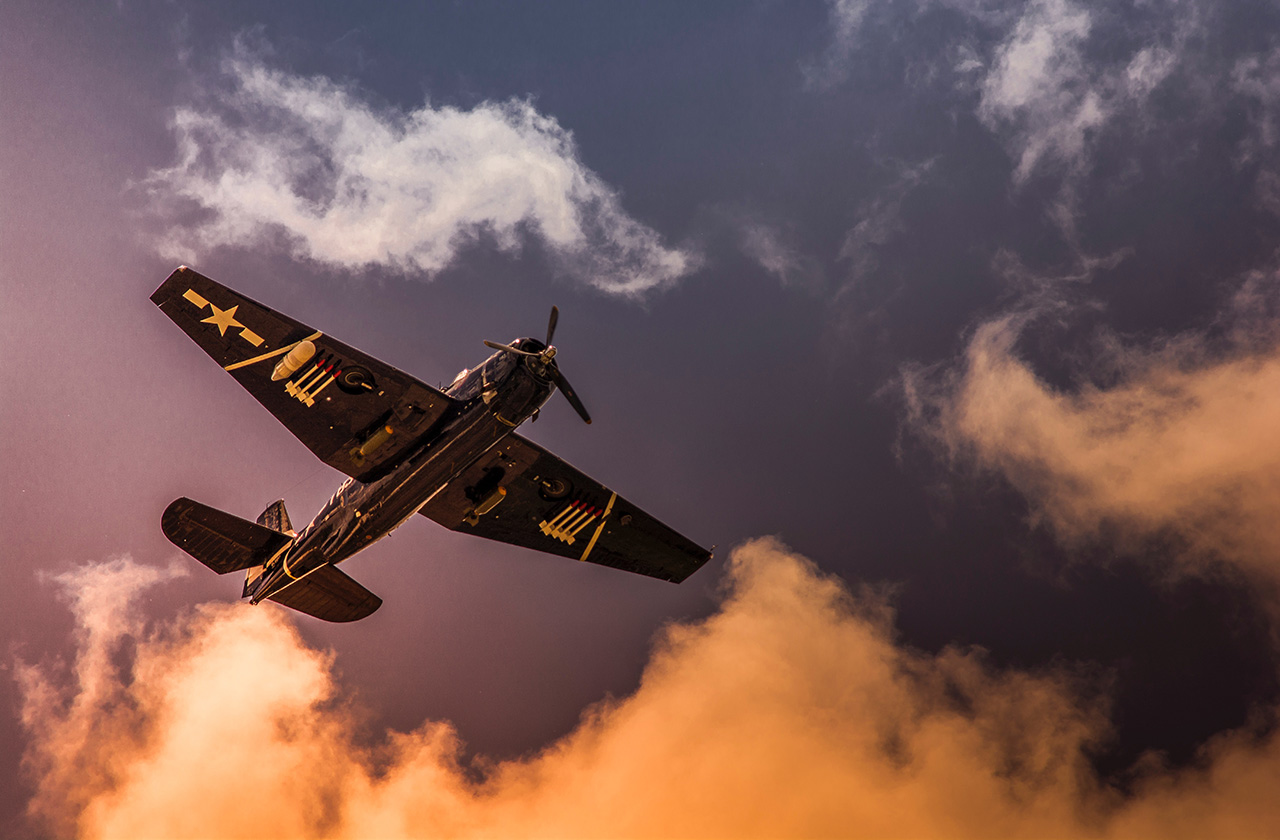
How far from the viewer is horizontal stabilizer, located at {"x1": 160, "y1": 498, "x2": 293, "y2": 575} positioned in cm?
3769

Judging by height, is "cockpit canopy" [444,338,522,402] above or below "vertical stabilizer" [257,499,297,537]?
above

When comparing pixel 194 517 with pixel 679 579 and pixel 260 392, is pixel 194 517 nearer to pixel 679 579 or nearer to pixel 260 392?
pixel 260 392

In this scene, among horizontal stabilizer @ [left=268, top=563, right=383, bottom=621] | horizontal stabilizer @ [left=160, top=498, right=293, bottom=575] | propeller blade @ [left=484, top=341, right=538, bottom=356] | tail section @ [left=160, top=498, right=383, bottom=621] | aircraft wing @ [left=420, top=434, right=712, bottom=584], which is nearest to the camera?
propeller blade @ [left=484, top=341, right=538, bottom=356]

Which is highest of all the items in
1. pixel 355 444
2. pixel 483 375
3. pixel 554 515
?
pixel 554 515

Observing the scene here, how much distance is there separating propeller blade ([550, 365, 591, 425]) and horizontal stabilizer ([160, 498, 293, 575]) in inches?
559

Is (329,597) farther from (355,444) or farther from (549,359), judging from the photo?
(549,359)

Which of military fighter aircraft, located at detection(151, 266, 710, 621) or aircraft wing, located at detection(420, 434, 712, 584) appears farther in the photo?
aircraft wing, located at detection(420, 434, 712, 584)

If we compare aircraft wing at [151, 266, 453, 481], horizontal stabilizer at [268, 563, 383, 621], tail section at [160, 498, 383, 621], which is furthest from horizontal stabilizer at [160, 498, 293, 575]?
aircraft wing at [151, 266, 453, 481]

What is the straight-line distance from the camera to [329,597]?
41.9 metres

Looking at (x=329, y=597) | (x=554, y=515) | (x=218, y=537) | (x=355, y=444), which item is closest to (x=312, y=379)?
(x=355, y=444)

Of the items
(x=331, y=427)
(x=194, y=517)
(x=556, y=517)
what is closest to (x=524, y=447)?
(x=556, y=517)

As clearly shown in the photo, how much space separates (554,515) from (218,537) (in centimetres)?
1443

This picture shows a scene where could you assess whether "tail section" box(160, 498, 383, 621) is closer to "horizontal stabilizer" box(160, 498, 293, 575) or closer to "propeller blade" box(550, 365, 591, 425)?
"horizontal stabilizer" box(160, 498, 293, 575)

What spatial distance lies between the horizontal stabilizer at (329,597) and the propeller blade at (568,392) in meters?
13.0
